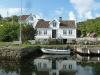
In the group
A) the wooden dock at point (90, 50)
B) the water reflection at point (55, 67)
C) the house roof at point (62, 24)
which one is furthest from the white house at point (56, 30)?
the water reflection at point (55, 67)

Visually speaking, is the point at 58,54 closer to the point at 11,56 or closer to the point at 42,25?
the point at 11,56

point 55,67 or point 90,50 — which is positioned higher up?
point 90,50

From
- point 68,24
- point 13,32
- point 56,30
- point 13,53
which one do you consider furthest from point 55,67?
point 68,24

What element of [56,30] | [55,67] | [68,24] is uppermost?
[68,24]

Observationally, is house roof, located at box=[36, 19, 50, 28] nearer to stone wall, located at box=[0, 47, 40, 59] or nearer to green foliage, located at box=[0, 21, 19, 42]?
green foliage, located at box=[0, 21, 19, 42]

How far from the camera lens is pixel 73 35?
82.6 meters

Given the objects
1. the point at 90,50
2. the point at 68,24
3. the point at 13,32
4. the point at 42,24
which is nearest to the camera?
the point at 90,50

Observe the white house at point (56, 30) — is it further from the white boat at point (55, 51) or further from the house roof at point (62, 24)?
the white boat at point (55, 51)

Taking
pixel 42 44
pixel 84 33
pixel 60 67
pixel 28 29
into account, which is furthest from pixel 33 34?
pixel 84 33

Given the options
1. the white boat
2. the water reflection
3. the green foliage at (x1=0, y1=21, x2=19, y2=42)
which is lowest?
the water reflection

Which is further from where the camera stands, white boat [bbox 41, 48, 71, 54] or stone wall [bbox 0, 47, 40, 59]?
white boat [bbox 41, 48, 71, 54]

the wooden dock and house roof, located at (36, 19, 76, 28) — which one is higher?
house roof, located at (36, 19, 76, 28)

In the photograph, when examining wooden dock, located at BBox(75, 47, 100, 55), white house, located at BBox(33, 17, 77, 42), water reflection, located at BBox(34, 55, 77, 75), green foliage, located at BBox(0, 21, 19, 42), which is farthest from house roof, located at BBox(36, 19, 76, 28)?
water reflection, located at BBox(34, 55, 77, 75)

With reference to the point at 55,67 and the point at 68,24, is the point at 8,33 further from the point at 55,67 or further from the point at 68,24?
the point at 55,67
